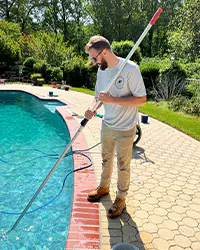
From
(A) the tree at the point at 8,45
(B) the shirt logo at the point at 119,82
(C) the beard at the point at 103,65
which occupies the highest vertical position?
(A) the tree at the point at 8,45

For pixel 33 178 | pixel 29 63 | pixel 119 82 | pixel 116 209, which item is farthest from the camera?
pixel 29 63

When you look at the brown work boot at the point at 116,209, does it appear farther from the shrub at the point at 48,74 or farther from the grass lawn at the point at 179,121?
the shrub at the point at 48,74

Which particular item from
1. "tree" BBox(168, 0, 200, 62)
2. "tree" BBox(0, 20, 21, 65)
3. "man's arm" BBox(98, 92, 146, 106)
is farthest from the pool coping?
"tree" BBox(0, 20, 21, 65)

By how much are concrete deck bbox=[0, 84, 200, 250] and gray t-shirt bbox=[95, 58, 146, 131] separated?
43.1 inches

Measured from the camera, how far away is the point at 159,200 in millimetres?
3113

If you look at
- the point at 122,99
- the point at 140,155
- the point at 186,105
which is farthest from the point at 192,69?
the point at 122,99

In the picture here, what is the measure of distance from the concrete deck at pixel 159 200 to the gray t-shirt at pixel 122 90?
3.59ft

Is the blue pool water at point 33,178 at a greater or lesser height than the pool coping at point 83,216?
lesser

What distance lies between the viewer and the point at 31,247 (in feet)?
8.38

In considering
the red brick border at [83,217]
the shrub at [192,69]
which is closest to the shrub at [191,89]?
the shrub at [192,69]

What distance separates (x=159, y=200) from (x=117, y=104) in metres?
1.57

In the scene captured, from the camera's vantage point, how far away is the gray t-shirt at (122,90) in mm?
2252

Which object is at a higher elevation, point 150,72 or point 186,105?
point 150,72

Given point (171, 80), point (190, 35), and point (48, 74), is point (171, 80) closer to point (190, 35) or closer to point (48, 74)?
point (190, 35)
